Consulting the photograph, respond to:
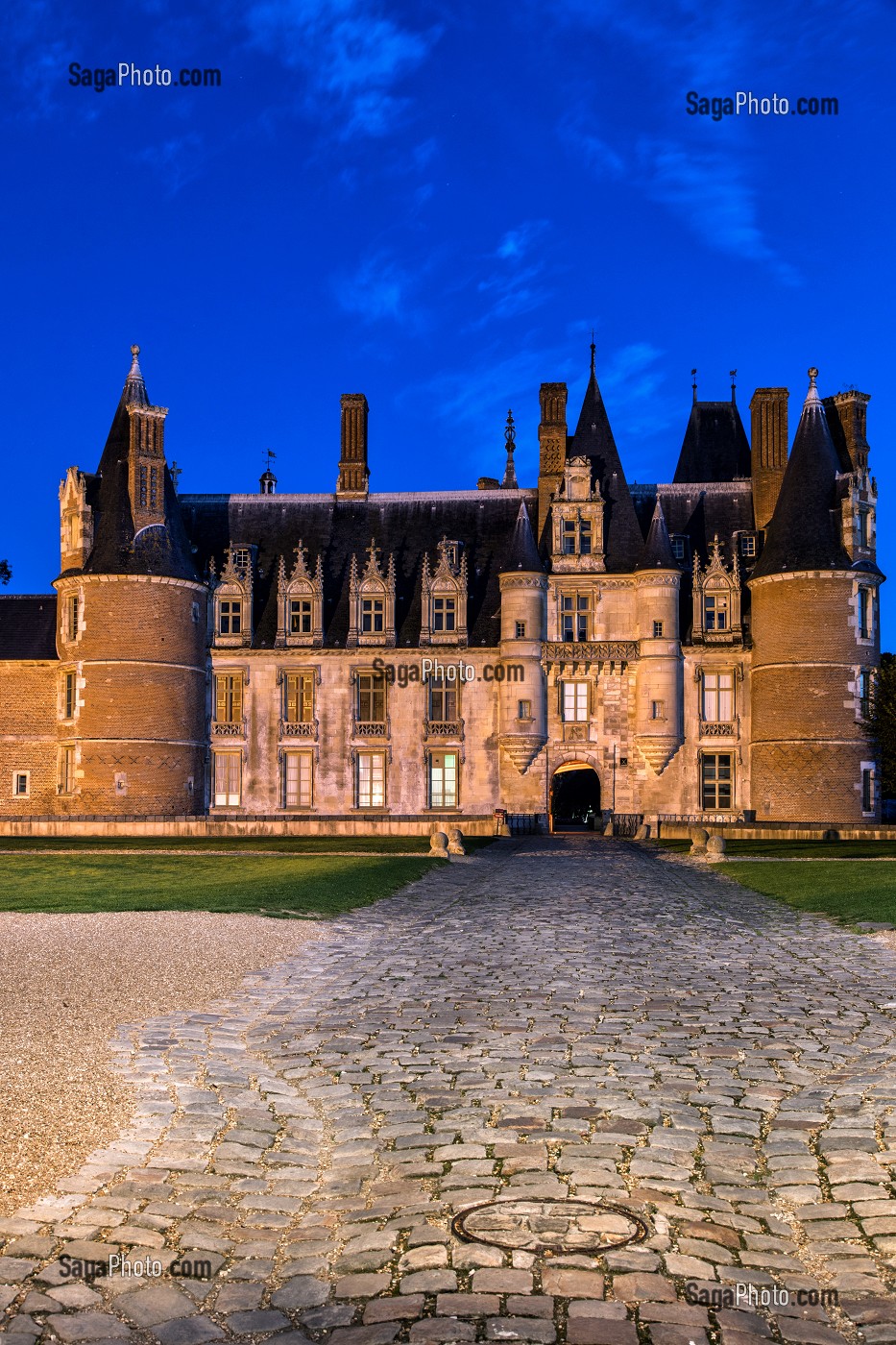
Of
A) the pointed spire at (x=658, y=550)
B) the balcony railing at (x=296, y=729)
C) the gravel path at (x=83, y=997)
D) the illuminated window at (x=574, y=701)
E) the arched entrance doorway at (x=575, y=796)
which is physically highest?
the pointed spire at (x=658, y=550)

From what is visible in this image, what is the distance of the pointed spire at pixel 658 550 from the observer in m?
45.5

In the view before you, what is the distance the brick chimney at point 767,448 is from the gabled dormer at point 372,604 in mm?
14021

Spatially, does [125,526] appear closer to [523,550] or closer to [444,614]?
[444,614]

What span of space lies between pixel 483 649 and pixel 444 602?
2.39m

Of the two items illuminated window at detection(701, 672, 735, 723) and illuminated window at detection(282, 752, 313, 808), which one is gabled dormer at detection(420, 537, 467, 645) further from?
illuminated window at detection(701, 672, 735, 723)

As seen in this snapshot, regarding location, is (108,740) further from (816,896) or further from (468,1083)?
(468,1083)

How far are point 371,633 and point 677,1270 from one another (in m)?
43.0

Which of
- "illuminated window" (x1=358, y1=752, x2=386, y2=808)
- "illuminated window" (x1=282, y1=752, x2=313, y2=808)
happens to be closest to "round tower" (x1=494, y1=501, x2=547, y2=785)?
"illuminated window" (x1=358, y1=752, x2=386, y2=808)

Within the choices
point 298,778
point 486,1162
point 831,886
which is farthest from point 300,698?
point 486,1162

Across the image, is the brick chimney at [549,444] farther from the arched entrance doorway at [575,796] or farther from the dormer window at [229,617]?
the arched entrance doorway at [575,796]

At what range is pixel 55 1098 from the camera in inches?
290

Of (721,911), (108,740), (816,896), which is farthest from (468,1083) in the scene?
(108,740)

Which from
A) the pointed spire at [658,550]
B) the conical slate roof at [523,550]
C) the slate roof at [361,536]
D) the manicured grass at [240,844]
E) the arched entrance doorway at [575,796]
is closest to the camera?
the manicured grass at [240,844]

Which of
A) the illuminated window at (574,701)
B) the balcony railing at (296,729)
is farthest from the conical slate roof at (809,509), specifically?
the balcony railing at (296,729)
